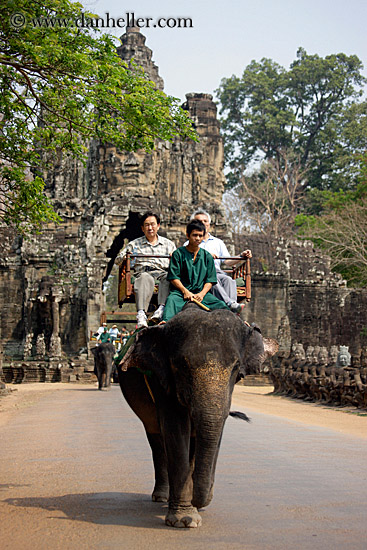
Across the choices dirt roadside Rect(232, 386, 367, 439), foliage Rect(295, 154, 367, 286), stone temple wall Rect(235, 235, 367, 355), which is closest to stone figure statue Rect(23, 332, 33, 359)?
stone temple wall Rect(235, 235, 367, 355)

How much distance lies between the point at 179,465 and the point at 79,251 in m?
34.0

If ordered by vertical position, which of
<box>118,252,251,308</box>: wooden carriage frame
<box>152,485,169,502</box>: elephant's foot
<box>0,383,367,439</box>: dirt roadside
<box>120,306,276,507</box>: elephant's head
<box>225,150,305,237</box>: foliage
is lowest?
<box>0,383,367,439</box>: dirt roadside

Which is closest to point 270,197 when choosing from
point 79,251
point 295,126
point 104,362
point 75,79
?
point 295,126

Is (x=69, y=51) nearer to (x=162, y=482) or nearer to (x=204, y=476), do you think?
(x=162, y=482)

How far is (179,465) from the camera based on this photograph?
5.67m

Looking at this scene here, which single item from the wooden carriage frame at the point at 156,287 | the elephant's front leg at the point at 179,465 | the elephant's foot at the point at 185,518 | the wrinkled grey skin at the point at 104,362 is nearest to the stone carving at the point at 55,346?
the wrinkled grey skin at the point at 104,362

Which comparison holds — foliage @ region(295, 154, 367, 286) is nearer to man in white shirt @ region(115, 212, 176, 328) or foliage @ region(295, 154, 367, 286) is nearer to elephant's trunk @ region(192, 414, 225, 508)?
man in white shirt @ region(115, 212, 176, 328)

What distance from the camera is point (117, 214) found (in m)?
40.7

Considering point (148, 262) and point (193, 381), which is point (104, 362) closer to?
point (148, 262)

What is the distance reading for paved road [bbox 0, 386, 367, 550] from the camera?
515 cm

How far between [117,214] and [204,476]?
118 feet

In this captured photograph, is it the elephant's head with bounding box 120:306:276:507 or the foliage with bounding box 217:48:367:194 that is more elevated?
the foliage with bounding box 217:48:367:194

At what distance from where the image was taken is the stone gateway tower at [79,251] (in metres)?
37.2

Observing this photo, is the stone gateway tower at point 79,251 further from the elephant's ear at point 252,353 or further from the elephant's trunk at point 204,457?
the elephant's trunk at point 204,457
